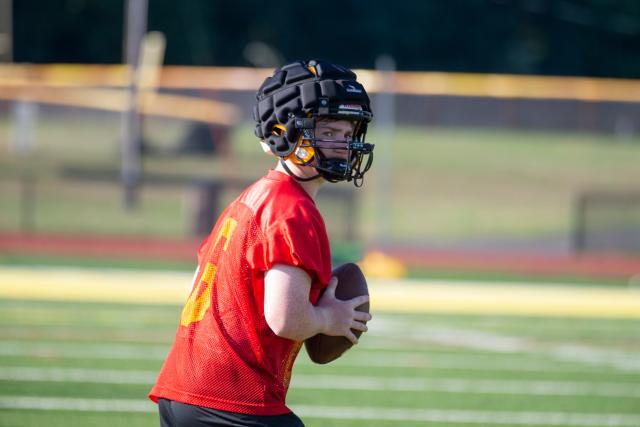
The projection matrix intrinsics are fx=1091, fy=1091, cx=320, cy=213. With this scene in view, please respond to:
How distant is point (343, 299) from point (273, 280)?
0.34 metres

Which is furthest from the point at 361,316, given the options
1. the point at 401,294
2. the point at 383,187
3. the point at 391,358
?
the point at 383,187

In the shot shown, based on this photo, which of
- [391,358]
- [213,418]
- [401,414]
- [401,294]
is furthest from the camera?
[401,294]

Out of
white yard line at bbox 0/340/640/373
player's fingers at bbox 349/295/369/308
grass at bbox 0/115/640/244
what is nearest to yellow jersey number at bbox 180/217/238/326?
player's fingers at bbox 349/295/369/308

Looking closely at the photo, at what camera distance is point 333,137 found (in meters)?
3.16

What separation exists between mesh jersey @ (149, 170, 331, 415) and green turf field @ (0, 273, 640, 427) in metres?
2.87

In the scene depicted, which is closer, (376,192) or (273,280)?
(273,280)

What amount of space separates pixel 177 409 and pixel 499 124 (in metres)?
15.2

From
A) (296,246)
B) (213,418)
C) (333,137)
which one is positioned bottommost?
(213,418)

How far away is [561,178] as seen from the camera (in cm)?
2362

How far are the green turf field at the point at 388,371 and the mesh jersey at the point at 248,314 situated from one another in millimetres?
2865

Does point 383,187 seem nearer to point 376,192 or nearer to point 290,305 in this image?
point 376,192

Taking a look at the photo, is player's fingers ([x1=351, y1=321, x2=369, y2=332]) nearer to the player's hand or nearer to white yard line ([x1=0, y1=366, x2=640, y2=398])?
the player's hand

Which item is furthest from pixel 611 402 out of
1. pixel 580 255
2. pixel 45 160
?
pixel 45 160

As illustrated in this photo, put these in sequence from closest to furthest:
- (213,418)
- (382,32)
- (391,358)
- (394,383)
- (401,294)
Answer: (213,418) → (394,383) → (391,358) → (401,294) → (382,32)
